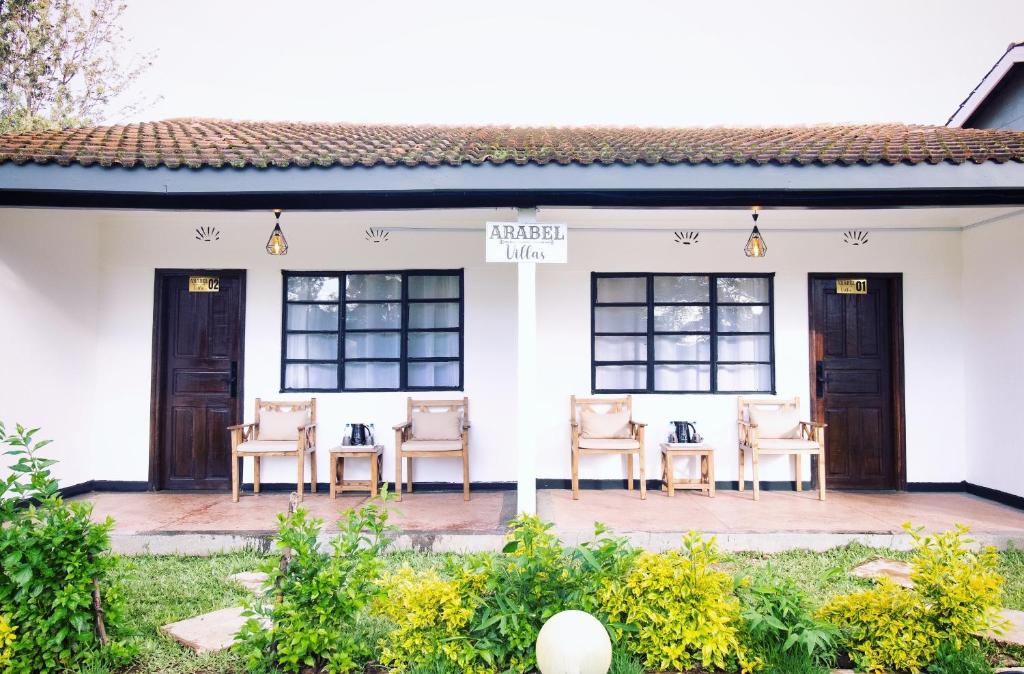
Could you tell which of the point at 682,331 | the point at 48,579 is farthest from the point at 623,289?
the point at 48,579

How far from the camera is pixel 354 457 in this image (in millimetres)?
6094

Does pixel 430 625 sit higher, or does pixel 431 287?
pixel 431 287

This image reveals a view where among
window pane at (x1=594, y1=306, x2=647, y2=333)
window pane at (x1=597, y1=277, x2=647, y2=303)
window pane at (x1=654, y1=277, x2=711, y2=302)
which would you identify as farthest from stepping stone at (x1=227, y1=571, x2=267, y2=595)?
window pane at (x1=654, y1=277, x2=711, y2=302)

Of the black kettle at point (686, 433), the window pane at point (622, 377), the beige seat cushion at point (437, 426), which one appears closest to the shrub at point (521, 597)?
the beige seat cushion at point (437, 426)

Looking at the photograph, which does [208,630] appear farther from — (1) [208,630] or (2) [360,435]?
(2) [360,435]

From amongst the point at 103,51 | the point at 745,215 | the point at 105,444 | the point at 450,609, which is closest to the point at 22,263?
the point at 105,444

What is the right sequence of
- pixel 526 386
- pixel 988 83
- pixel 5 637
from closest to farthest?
pixel 5 637 < pixel 526 386 < pixel 988 83

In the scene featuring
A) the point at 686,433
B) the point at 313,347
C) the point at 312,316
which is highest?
the point at 312,316

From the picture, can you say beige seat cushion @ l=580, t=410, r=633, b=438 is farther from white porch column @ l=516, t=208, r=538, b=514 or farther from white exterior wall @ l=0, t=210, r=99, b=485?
white exterior wall @ l=0, t=210, r=99, b=485

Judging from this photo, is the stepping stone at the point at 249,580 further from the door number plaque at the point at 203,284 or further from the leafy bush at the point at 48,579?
the door number plaque at the point at 203,284

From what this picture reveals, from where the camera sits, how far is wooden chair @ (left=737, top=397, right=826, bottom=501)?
568 cm

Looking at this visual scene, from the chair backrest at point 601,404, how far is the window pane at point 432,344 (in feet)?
4.50

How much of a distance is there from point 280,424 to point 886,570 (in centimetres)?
533

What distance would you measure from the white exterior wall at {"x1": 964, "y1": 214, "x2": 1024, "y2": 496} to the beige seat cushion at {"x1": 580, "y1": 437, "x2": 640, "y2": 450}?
3478 millimetres
